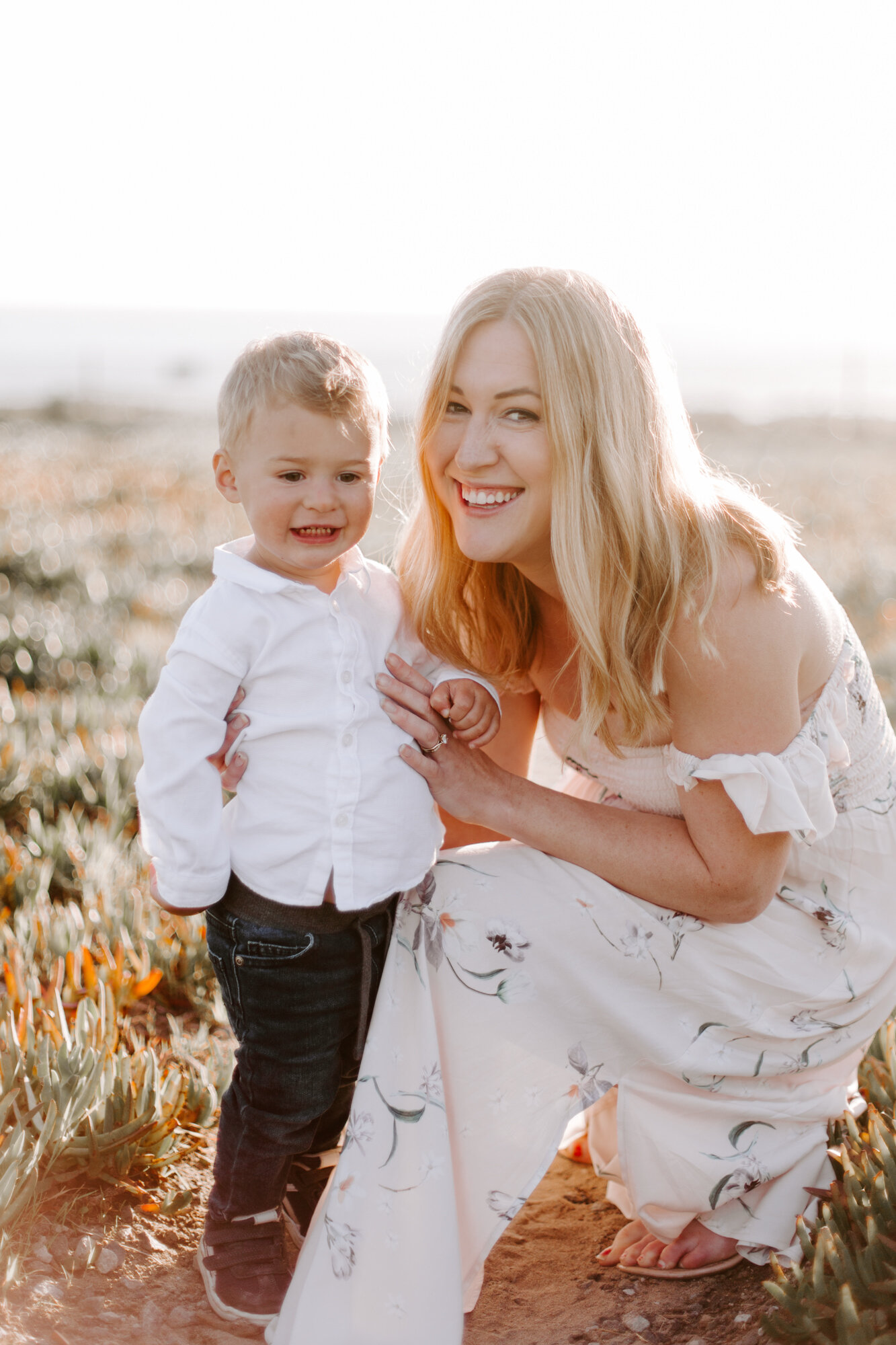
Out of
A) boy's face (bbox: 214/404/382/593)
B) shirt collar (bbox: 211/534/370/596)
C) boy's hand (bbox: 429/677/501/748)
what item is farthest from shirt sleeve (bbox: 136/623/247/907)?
boy's hand (bbox: 429/677/501/748)

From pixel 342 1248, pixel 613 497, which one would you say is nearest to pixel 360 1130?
pixel 342 1248

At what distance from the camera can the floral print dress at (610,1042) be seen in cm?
233

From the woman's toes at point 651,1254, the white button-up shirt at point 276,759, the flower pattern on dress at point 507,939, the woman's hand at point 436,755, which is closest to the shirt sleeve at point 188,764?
the white button-up shirt at point 276,759

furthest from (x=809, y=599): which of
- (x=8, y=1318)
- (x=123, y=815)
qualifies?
(x=123, y=815)

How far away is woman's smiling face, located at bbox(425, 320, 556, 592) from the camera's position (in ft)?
8.09

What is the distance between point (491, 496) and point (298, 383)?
568 mm

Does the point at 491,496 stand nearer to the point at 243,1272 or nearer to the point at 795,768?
the point at 795,768

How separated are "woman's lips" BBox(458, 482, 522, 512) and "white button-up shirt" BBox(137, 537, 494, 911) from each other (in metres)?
0.40

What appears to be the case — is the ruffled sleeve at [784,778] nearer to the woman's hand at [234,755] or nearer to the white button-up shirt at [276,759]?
the white button-up shirt at [276,759]

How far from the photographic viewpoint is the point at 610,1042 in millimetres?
2504

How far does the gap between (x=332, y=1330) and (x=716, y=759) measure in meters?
1.37

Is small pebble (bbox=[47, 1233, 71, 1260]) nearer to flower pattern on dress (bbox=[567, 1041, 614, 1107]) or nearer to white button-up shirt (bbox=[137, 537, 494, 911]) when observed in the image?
white button-up shirt (bbox=[137, 537, 494, 911])

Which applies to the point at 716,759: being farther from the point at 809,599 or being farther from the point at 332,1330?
the point at 332,1330

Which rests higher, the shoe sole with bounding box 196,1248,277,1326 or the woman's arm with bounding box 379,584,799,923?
the woman's arm with bounding box 379,584,799,923
